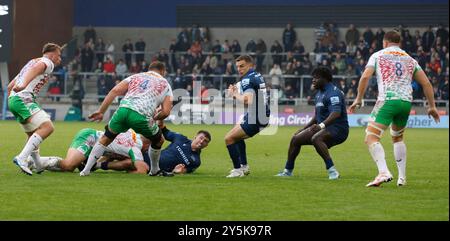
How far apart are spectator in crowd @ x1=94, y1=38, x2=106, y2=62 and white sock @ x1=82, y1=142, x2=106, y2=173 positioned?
2994cm

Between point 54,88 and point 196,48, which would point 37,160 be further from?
point 196,48

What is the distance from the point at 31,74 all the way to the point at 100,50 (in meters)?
30.3

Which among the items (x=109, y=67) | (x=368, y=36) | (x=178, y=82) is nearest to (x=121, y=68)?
(x=109, y=67)

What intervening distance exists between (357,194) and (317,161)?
23.2ft

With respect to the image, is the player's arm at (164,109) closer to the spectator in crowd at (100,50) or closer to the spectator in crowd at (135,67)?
the spectator in crowd at (135,67)

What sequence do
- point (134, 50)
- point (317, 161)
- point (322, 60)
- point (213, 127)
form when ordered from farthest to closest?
point (134, 50)
point (322, 60)
point (213, 127)
point (317, 161)

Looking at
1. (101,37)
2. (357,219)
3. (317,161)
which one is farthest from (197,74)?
(357,219)

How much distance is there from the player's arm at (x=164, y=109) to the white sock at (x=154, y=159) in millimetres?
608

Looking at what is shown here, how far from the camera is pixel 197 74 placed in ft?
136

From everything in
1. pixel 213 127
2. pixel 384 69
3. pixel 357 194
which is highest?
pixel 384 69

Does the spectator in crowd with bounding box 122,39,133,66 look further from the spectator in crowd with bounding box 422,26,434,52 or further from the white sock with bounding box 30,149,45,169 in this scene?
the white sock with bounding box 30,149,45,169

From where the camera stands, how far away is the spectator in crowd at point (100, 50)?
44.2m

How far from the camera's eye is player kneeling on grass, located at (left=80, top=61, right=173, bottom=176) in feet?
45.5
